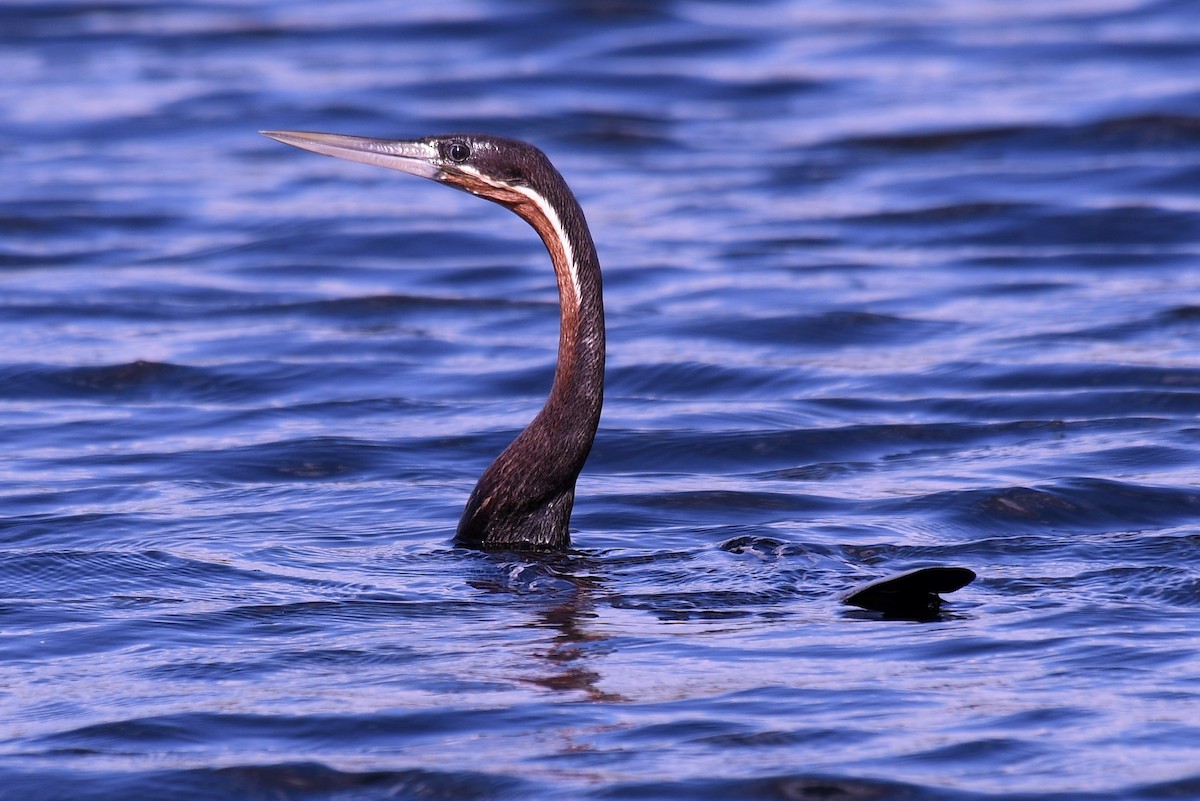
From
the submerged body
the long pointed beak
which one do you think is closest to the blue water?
the submerged body

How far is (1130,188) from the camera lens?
53.5 feet

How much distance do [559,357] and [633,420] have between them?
308 centimetres

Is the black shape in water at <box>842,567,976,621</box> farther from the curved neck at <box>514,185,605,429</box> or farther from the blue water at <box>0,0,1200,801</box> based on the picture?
the curved neck at <box>514,185,605,429</box>

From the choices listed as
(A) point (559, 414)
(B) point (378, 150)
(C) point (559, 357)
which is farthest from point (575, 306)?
(B) point (378, 150)

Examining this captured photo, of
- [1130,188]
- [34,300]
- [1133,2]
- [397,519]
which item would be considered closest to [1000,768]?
[397,519]

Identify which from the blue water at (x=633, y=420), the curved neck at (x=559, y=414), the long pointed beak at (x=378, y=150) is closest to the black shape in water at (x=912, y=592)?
the blue water at (x=633, y=420)

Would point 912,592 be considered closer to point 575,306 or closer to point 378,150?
point 575,306

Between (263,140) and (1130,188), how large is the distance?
8339mm

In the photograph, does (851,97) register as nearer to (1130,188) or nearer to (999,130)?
(999,130)

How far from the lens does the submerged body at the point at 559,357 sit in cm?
740

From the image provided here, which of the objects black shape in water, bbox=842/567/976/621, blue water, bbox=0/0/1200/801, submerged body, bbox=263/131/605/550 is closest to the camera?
blue water, bbox=0/0/1200/801

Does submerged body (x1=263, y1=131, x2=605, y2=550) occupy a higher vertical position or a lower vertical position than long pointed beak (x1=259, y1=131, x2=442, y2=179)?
A: lower

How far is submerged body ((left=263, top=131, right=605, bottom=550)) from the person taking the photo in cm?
740

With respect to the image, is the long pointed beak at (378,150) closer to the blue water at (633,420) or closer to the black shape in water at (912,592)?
the blue water at (633,420)
